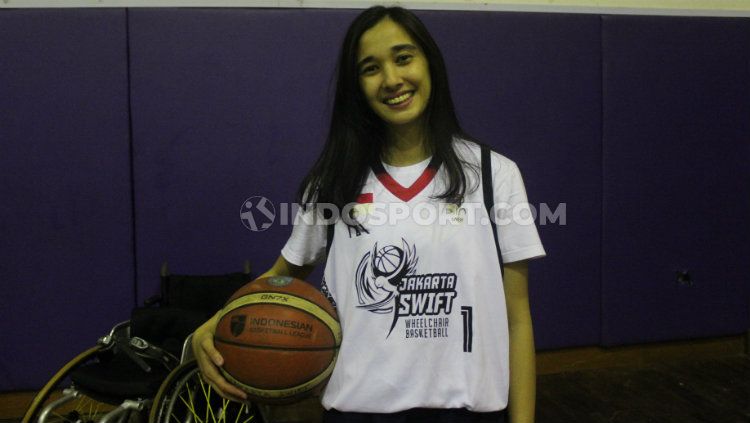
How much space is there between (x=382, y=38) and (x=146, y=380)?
1527 mm

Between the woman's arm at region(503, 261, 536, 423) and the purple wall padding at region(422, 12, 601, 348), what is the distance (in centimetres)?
191

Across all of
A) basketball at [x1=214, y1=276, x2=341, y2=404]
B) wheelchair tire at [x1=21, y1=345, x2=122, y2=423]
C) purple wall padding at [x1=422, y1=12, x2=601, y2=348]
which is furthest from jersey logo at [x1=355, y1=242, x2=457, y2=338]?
purple wall padding at [x1=422, y1=12, x2=601, y2=348]

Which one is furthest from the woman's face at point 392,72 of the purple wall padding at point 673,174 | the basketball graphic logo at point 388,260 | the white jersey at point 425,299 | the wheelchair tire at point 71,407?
the purple wall padding at point 673,174

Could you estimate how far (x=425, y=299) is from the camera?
3.08 feet

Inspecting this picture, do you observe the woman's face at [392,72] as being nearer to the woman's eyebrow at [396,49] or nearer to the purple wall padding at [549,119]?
the woman's eyebrow at [396,49]

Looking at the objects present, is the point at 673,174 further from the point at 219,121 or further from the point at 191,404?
the point at 191,404

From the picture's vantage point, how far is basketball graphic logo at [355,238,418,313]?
94cm

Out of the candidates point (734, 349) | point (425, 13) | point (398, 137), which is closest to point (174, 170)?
point (425, 13)

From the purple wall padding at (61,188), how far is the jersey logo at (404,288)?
6.59ft

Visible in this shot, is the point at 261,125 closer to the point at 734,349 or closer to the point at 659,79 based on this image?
the point at 659,79

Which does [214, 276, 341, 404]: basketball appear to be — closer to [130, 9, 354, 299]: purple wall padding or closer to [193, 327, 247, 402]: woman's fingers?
[193, 327, 247, 402]: woman's fingers

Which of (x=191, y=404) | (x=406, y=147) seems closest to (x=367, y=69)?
(x=406, y=147)

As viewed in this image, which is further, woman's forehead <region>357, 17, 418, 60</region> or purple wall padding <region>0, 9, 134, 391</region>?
purple wall padding <region>0, 9, 134, 391</region>

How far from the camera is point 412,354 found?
923 mm
